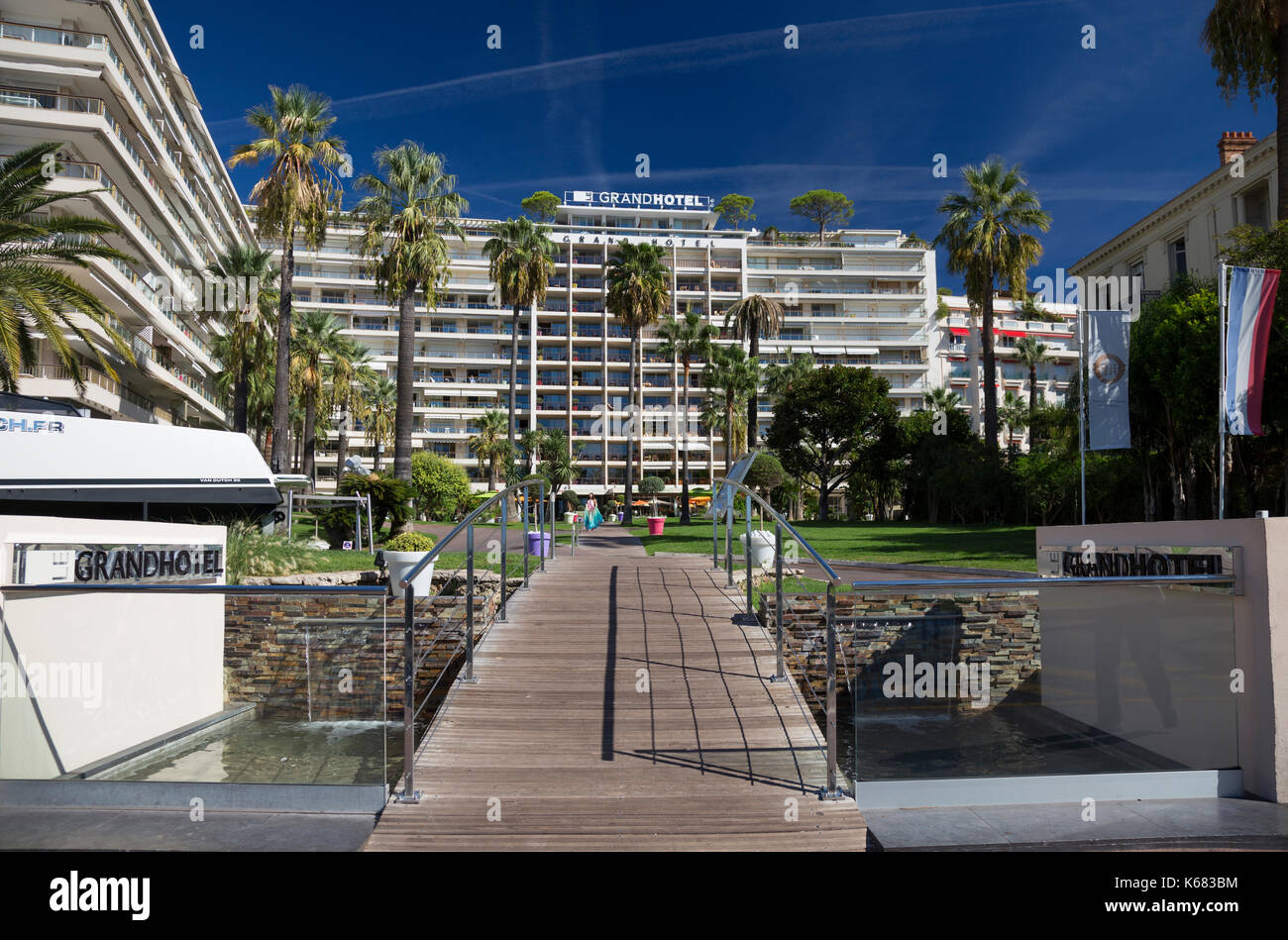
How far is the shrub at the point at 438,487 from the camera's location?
36.0 meters

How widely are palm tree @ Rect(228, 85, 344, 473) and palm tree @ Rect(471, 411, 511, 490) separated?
37.4 meters

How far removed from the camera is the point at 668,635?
827 cm

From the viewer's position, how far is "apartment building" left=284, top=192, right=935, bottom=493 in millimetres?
73688

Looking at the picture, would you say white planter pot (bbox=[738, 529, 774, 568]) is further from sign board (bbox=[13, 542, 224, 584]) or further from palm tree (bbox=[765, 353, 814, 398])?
palm tree (bbox=[765, 353, 814, 398])

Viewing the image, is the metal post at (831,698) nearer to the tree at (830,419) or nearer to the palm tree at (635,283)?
the tree at (830,419)

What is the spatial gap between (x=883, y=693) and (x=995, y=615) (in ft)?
4.58

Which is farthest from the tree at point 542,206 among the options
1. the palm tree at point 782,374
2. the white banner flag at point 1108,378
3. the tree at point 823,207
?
the white banner flag at point 1108,378

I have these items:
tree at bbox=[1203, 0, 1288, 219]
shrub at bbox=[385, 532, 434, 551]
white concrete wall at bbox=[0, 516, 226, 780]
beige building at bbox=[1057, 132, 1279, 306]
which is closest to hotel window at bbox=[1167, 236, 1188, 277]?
beige building at bbox=[1057, 132, 1279, 306]

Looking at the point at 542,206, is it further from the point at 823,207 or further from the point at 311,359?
the point at 311,359

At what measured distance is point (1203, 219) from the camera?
29.3 metres

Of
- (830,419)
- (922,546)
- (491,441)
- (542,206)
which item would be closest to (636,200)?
(542,206)

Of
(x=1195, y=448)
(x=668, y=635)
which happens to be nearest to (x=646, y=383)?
(x=1195, y=448)

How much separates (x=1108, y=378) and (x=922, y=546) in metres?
8.11
